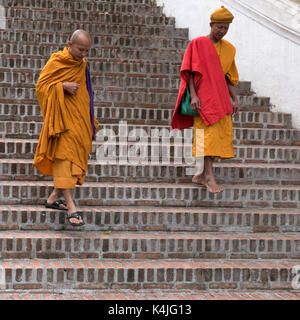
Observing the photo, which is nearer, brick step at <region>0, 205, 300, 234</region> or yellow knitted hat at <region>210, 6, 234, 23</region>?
brick step at <region>0, 205, 300, 234</region>

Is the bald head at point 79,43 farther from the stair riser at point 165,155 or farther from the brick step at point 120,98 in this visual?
the brick step at point 120,98

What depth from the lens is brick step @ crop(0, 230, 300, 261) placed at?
5449mm

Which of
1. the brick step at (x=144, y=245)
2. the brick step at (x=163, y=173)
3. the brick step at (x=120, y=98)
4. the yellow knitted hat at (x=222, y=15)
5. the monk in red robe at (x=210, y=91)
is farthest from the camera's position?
the brick step at (x=120, y=98)

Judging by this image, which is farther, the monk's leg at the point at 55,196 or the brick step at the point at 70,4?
the brick step at the point at 70,4

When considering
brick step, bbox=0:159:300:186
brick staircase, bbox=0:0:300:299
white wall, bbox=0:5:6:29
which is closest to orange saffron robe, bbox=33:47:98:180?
brick staircase, bbox=0:0:300:299

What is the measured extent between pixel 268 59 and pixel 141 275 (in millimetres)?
4383

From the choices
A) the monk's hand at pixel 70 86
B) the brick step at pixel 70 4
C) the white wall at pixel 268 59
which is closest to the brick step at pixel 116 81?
the white wall at pixel 268 59

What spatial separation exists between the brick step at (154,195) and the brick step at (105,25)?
3736 millimetres

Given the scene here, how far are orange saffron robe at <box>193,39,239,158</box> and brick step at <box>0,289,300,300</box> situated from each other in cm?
149

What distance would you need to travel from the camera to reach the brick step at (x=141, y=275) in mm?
5137

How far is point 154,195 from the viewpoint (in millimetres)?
6305

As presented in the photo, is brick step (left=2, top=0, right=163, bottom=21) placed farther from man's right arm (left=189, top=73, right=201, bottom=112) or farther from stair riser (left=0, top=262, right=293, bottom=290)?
stair riser (left=0, top=262, right=293, bottom=290)

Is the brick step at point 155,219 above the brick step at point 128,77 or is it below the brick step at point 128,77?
below

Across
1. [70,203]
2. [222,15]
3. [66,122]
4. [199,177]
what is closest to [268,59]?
[222,15]
